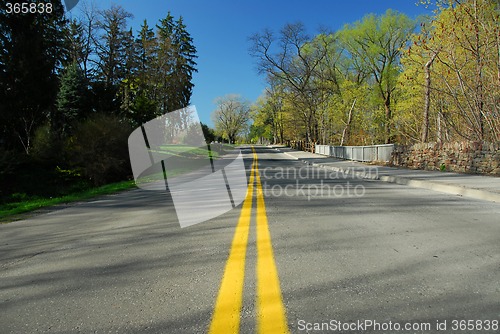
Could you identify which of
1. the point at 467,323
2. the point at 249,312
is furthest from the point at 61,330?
the point at 467,323

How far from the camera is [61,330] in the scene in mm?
2148

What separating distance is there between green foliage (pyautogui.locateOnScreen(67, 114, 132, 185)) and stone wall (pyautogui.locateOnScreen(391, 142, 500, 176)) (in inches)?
620

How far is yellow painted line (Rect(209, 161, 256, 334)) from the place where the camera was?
2131 millimetres

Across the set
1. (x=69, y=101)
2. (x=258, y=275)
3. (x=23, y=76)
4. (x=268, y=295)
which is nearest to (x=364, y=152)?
(x=258, y=275)

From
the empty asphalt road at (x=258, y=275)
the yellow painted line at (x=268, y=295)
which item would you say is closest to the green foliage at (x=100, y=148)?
the empty asphalt road at (x=258, y=275)

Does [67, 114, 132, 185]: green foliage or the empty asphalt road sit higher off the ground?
[67, 114, 132, 185]: green foliage

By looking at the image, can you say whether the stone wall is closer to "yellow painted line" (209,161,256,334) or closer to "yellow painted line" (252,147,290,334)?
"yellow painted line" (252,147,290,334)

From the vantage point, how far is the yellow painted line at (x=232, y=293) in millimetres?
2131

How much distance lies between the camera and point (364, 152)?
2284 cm

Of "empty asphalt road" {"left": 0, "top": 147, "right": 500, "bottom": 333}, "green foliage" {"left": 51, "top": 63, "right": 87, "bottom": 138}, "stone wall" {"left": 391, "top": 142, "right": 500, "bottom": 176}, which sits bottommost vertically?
"empty asphalt road" {"left": 0, "top": 147, "right": 500, "bottom": 333}

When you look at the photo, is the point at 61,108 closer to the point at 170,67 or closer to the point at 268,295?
the point at 170,67

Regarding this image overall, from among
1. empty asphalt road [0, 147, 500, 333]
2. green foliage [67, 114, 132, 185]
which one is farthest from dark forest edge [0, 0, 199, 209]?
empty asphalt road [0, 147, 500, 333]

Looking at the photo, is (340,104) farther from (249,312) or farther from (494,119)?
(249,312)

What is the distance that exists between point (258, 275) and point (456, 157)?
43.6 ft
